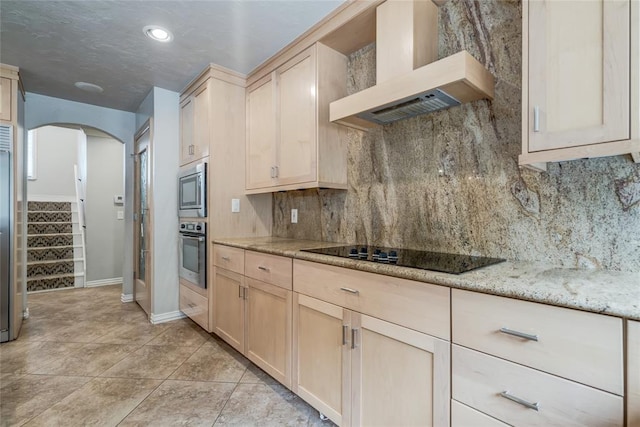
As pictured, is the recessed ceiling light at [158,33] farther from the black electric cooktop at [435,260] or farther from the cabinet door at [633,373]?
the cabinet door at [633,373]

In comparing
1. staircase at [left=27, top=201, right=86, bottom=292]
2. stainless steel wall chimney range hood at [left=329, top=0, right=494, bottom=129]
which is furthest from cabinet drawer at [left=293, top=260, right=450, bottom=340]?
staircase at [left=27, top=201, right=86, bottom=292]

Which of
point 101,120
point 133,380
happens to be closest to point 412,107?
point 133,380

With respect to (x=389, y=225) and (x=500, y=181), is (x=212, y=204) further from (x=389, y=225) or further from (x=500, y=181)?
(x=500, y=181)

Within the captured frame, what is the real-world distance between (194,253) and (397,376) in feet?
7.09

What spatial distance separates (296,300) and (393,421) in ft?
2.41

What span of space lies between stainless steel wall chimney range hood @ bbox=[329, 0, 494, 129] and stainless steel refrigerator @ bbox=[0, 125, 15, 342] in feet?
9.21

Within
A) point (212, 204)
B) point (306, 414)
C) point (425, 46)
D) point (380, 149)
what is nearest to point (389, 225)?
point (380, 149)

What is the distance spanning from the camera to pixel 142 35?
219cm

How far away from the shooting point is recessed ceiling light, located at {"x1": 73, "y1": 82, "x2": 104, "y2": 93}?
3.00m

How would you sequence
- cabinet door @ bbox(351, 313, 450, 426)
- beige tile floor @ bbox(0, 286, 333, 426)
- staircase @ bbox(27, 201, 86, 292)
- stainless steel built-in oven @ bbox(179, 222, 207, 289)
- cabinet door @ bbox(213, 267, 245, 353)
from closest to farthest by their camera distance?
cabinet door @ bbox(351, 313, 450, 426), beige tile floor @ bbox(0, 286, 333, 426), cabinet door @ bbox(213, 267, 245, 353), stainless steel built-in oven @ bbox(179, 222, 207, 289), staircase @ bbox(27, 201, 86, 292)

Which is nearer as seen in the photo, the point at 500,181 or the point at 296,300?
the point at 500,181

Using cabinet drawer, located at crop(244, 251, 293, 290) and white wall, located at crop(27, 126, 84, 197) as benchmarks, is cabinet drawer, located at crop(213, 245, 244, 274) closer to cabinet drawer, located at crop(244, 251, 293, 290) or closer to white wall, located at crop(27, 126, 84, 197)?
cabinet drawer, located at crop(244, 251, 293, 290)

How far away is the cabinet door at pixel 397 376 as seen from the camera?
1113 mm

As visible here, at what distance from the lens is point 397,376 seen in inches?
49.3
